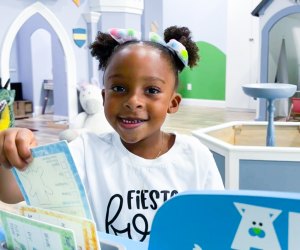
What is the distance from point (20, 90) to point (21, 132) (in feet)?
21.8

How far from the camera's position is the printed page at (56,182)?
13.0 inches

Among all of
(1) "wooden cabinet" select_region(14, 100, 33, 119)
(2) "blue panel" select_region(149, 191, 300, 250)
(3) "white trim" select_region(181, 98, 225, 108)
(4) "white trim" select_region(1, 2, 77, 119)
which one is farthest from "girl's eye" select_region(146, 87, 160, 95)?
(3) "white trim" select_region(181, 98, 225, 108)

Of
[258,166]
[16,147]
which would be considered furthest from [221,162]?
[16,147]

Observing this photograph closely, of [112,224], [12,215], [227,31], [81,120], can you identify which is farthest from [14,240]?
[227,31]

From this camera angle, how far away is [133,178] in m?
0.73

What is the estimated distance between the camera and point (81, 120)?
3.31m

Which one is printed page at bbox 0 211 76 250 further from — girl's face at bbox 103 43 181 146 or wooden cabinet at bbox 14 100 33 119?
wooden cabinet at bbox 14 100 33 119

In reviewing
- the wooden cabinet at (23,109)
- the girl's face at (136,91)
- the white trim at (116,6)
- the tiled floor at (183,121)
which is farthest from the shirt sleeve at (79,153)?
the wooden cabinet at (23,109)

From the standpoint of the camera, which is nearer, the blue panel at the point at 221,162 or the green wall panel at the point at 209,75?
the blue panel at the point at 221,162

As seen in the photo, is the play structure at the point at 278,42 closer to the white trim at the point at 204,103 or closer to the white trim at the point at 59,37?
the white trim at the point at 204,103

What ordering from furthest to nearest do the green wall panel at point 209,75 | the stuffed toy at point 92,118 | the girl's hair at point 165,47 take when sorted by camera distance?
the green wall panel at point 209,75 < the stuffed toy at point 92,118 < the girl's hair at point 165,47

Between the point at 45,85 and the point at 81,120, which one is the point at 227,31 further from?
the point at 81,120

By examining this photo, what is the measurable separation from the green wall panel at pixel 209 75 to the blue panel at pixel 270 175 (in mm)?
5366

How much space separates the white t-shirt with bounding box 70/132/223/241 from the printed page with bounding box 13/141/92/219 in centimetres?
34
